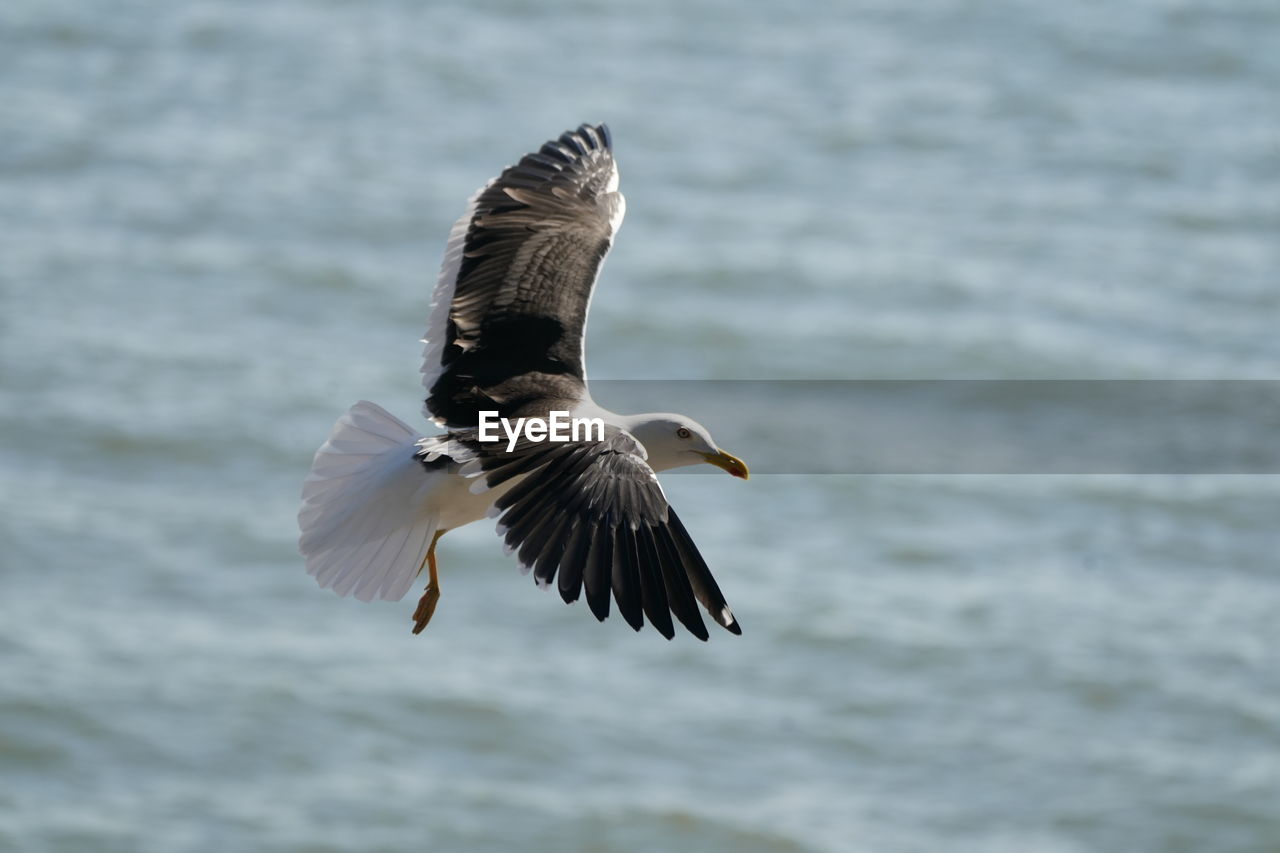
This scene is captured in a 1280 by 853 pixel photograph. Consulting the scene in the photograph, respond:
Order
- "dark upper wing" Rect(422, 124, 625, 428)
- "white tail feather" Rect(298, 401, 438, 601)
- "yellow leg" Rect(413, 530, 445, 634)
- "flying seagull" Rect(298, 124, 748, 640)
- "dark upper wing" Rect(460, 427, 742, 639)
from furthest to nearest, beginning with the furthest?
"dark upper wing" Rect(422, 124, 625, 428) → "yellow leg" Rect(413, 530, 445, 634) → "white tail feather" Rect(298, 401, 438, 601) → "flying seagull" Rect(298, 124, 748, 640) → "dark upper wing" Rect(460, 427, 742, 639)

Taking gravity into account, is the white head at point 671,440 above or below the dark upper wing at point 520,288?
below

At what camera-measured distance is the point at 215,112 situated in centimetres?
2247

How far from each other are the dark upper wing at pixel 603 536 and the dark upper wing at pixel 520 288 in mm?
708

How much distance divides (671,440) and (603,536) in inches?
38.0

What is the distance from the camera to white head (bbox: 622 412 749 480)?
676 cm

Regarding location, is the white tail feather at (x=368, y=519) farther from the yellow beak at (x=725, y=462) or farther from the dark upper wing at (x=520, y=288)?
the yellow beak at (x=725, y=462)

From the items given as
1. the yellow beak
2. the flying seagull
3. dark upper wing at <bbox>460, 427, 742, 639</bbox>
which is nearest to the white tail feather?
the flying seagull

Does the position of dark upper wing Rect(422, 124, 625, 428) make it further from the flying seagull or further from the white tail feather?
the white tail feather

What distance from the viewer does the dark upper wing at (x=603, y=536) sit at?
5.72 metres

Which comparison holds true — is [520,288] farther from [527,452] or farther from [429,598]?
[527,452]

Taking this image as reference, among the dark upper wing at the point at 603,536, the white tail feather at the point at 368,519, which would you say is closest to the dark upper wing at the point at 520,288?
the white tail feather at the point at 368,519

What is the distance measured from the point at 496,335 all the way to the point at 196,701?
10.0m

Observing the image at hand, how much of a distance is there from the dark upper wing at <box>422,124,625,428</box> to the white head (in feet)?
0.96

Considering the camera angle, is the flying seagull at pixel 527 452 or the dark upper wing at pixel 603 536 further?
the flying seagull at pixel 527 452
